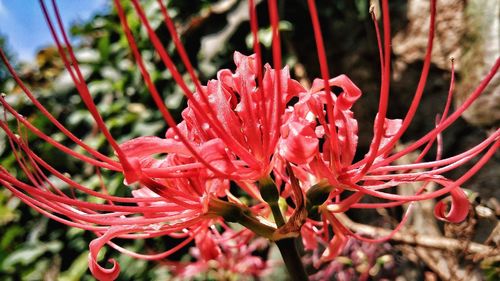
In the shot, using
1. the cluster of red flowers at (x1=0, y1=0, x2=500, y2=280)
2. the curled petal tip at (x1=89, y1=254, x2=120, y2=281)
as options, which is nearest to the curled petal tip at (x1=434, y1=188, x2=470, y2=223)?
the cluster of red flowers at (x1=0, y1=0, x2=500, y2=280)

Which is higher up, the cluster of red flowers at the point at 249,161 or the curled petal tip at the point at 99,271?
the cluster of red flowers at the point at 249,161

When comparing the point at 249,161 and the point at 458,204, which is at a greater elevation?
the point at 249,161

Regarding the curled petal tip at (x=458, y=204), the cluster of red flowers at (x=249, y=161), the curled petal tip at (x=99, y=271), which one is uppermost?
the cluster of red flowers at (x=249, y=161)

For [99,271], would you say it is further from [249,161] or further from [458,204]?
[458,204]

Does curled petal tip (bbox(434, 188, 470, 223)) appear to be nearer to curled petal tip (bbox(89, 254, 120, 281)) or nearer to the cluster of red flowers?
the cluster of red flowers

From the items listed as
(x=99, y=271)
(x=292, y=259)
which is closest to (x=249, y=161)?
(x=292, y=259)

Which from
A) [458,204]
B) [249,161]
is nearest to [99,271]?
[249,161]

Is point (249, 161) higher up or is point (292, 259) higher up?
point (249, 161)

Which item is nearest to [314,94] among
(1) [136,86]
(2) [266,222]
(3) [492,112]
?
(2) [266,222]

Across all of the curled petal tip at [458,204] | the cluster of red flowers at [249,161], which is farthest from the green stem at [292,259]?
the curled petal tip at [458,204]

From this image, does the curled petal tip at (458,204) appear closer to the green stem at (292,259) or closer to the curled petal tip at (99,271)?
the green stem at (292,259)

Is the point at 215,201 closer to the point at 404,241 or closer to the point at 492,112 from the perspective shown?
the point at 404,241
